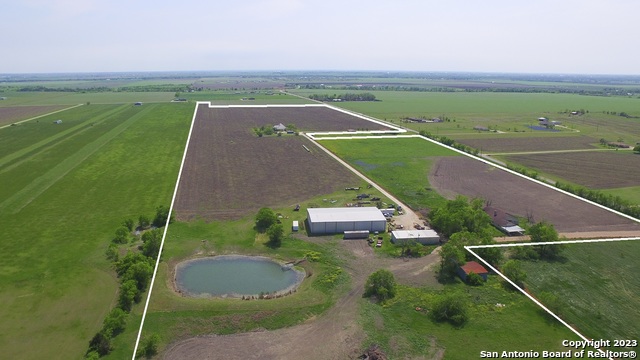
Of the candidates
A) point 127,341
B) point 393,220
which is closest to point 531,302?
point 393,220

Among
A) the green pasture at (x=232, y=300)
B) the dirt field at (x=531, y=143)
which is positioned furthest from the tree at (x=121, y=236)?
the dirt field at (x=531, y=143)

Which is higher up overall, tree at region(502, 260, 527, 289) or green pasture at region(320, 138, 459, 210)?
green pasture at region(320, 138, 459, 210)

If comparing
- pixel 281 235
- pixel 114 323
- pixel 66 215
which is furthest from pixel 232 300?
pixel 66 215

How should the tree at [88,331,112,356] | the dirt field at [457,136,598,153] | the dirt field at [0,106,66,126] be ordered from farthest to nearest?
the dirt field at [0,106,66,126], the dirt field at [457,136,598,153], the tree at [88,331,112,356]

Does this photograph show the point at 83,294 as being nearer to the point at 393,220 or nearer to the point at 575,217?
the point at 393,220

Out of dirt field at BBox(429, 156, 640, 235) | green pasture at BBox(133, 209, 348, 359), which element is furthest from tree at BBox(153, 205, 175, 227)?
dirt field at BBox(429, 156, 640, 235)

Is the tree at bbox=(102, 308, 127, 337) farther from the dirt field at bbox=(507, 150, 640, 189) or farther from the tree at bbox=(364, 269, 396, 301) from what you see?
the dirt field at bbox=(507, 150, 640, 189)

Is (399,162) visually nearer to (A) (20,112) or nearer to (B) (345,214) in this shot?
(B) (345,214)
